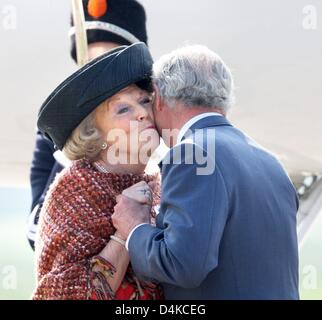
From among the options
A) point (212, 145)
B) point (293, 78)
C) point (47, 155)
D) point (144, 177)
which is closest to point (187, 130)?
point (212, 145)

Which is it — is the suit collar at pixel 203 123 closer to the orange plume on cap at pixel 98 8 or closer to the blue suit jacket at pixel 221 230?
the blue suit jacket at pixel 221 230

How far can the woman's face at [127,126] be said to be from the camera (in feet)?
5.90

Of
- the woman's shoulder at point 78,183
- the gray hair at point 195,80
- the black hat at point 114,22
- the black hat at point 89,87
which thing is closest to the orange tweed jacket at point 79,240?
the woman's shoulder at point 78,183

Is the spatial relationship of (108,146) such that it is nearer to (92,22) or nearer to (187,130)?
(187,130)

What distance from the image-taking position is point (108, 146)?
1.82m

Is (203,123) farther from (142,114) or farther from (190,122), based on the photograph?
(142,114)

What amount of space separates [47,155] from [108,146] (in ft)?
2.34

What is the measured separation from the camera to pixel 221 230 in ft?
5.26

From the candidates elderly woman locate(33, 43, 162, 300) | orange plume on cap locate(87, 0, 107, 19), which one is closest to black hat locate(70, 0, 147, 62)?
orange plume on cap locate(87, 0, 107, 19)

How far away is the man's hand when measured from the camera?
5.60 ft

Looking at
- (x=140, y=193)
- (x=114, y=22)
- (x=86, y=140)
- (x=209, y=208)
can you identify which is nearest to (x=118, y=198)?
(x=140, y=193)

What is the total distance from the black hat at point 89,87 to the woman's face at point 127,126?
1.5 inches
